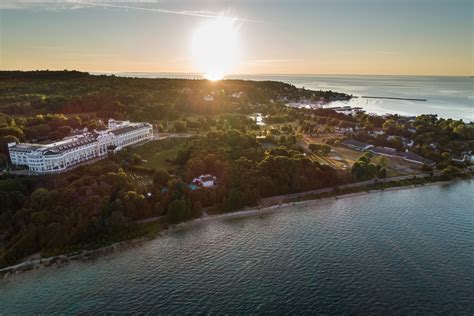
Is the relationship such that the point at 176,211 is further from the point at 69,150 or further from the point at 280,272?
the point at 69,150

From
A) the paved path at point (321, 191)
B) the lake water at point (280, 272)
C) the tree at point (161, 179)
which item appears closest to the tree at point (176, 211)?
the lake water at point (280, 272)

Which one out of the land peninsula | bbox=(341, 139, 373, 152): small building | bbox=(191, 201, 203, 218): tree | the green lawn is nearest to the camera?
the land peninsula

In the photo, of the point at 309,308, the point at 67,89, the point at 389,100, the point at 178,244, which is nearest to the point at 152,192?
the point at 178,244

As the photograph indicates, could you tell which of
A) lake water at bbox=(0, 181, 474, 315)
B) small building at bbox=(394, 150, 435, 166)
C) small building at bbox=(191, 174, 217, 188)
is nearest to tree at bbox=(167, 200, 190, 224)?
lake water at bbox=(0, 181, 474, 315)

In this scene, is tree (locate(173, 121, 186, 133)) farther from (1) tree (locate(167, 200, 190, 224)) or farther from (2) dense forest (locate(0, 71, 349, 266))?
(1) tree (locate(167, 200, 190, 224))

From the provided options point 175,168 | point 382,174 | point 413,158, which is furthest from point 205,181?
point 413,158

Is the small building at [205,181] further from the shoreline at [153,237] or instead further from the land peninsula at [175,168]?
the shoreline at [153,237]
